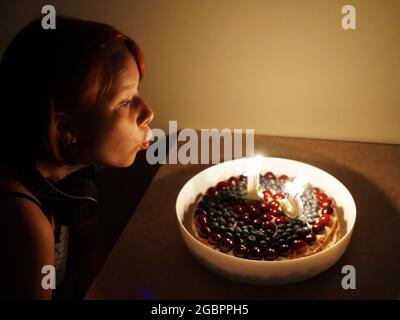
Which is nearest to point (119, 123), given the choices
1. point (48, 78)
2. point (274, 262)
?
point (48, 78)

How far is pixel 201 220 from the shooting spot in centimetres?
70

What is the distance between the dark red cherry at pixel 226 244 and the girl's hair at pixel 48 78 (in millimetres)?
292

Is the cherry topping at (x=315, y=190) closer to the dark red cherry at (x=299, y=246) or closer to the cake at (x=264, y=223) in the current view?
the cake at (x=264, y=223)

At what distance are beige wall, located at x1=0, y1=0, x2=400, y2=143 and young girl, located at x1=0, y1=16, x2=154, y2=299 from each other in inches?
7.6

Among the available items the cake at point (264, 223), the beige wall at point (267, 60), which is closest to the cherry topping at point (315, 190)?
the cake at point (264, 223)

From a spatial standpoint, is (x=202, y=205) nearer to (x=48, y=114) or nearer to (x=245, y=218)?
(x=245, y=218)

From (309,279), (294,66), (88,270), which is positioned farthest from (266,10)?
(88,270)

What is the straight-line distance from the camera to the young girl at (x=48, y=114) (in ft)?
2.05

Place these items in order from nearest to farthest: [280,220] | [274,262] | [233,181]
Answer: [274,262], [280,220], [233,181]

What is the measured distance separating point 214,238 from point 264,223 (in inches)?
3.3

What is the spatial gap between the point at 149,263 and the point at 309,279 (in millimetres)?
242

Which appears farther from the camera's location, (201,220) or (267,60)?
(267,60)
